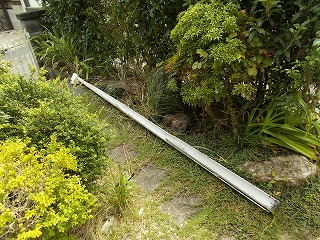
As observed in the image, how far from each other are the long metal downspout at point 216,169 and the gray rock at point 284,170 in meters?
0.17

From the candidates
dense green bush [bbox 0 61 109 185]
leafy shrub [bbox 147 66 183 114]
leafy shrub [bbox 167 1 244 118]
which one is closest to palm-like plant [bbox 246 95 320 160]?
leafy shrub [bbox 167 1 244 118]

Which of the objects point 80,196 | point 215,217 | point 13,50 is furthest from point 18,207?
point 13,50

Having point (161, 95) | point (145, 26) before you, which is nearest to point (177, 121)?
point (161, 95)

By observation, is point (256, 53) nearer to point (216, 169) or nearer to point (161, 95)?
point (216, 169)

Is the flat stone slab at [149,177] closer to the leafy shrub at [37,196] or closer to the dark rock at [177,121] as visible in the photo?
the dark rock at [177,121]

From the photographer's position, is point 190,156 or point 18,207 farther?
point 190,156

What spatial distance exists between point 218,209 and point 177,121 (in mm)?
1102

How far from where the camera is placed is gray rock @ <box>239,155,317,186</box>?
76.6 inches

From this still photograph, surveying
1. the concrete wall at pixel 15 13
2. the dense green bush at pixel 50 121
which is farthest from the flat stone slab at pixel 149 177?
the concrete wall at pixel 15 13

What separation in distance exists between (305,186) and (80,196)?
1.64 meters

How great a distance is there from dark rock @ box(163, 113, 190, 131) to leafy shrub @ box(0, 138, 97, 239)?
54.1 inches

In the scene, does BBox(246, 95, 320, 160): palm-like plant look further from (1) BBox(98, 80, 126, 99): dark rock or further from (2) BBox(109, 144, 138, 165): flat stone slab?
(1) BBox(98, 80, 126, 99): dark rock

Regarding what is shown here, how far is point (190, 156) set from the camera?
2338 mm

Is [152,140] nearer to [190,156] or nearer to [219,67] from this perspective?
[190,156]
